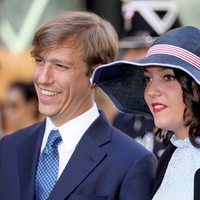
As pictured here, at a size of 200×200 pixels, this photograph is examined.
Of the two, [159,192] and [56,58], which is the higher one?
[56,58]

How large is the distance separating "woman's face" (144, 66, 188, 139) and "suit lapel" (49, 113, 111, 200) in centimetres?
39

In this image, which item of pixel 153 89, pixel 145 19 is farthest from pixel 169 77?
pixel 145 19

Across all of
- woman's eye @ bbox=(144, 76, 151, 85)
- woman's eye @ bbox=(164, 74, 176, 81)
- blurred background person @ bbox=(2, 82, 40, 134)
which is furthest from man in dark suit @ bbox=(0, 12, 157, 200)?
blurred background person @ bbox=(2, 82, 40, 134)

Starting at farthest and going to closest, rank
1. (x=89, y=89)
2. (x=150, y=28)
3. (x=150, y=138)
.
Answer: (x=150, y=28) → (x=150, y=138) → (x=89, y=89)

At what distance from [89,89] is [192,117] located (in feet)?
2.26

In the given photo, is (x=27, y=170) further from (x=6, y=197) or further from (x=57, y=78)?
(x=57, y=78)

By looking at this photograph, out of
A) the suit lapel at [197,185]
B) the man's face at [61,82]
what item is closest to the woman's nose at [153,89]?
the suit lapel at [197,185]

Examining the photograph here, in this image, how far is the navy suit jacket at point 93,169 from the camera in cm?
325

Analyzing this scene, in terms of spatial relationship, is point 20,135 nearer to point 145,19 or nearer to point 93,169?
point 93,169

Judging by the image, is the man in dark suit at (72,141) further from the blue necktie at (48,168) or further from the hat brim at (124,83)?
the hat brim at (124,83)

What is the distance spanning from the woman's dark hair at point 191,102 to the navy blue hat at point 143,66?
46 millimetres

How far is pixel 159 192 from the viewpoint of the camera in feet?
10.2

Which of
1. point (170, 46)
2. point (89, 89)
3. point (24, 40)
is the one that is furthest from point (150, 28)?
point (170, 46)

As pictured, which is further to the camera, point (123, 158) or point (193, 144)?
point (123, 158)
